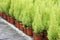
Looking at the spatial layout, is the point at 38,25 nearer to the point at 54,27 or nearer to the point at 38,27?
the point at 38,27

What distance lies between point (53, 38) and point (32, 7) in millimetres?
2107

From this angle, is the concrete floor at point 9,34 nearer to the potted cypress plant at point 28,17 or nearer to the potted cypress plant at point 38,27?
the potted cypress plant at point 28,17

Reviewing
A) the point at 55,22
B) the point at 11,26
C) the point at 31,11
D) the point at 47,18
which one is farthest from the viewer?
the point at 11,26

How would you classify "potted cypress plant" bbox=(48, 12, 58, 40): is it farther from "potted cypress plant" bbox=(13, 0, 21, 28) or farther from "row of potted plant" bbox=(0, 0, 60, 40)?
"potted cypress plant" bbox=(13, 0, 21, 28)

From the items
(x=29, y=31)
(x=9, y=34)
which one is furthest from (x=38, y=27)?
→ (x=9, y=34)

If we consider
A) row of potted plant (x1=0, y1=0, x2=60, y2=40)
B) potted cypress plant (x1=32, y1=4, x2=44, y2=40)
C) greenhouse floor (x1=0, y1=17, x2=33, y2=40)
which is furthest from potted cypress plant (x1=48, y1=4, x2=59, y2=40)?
greenhouse floor (x1=0, y1=17, x2=33, y2=40)

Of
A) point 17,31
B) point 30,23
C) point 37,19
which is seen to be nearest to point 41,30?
point 37,19

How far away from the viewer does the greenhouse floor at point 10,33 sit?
7808mm

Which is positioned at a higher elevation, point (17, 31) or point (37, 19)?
point (37, 19)

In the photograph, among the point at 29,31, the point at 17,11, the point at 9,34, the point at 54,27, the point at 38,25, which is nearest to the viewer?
the point at 54,27

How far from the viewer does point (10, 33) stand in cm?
832

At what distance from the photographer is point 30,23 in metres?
7.83

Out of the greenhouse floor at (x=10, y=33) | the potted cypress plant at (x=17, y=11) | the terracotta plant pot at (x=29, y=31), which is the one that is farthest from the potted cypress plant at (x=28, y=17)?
the potted cypress plant at (x=17, y=11)

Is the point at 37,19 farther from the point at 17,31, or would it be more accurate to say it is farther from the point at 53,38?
the point at 17,31
